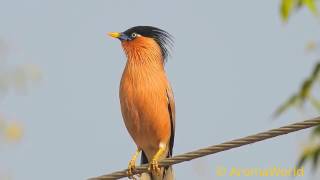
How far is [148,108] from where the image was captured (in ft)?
24.7

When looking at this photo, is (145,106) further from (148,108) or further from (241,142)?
(241,142)

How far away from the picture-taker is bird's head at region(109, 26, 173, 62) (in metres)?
8.31

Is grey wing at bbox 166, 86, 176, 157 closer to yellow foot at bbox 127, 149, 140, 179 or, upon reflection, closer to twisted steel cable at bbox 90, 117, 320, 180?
yellow foot at bbox 127, 149, 140, 179

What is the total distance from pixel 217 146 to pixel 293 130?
0.61 m

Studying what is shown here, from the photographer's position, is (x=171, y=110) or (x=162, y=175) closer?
(x=162, y=175)

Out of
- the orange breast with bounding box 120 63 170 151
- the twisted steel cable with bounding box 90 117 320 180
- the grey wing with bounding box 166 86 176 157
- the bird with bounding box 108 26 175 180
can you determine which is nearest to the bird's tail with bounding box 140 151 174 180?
the bird with bounding box 108 26 175 180

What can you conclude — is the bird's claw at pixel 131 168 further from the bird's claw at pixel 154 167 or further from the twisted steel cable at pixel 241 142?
the twisted steel cable at pixel 241 142

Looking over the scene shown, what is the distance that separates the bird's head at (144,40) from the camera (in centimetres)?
831

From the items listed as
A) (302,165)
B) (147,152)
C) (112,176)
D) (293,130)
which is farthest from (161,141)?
(293,130)

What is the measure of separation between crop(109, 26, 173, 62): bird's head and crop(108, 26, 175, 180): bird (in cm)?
3

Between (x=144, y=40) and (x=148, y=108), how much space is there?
4.00 ft

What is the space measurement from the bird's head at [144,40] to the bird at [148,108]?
0.03 m

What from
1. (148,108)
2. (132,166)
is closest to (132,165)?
(132,166)

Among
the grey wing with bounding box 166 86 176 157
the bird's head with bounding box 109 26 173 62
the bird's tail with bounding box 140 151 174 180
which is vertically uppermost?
the bird's head with bounding box 109 26 173 62
